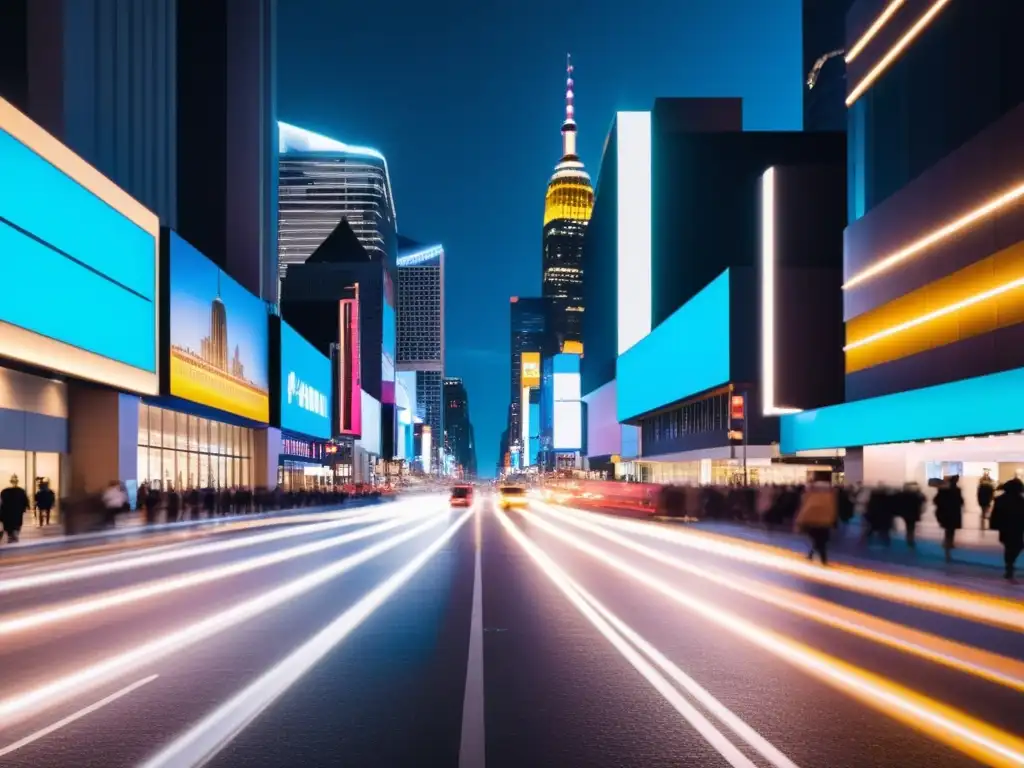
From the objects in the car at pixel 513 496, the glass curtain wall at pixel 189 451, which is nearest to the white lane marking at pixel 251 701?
the glass curtain wall at pixel 189 451

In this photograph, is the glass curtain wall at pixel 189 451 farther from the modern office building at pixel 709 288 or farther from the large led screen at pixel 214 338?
the modern office building at pixel 709 288

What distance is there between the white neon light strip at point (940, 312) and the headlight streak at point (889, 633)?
1924 centimetres

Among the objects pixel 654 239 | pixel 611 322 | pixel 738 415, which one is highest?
pixel 654 239

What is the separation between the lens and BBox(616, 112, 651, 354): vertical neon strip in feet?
422

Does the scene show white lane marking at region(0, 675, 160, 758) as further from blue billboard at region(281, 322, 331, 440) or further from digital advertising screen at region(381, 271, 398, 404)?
digital advertising screen at region(381, 271, 398, 404)

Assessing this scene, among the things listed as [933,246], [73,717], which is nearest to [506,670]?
[73,717]

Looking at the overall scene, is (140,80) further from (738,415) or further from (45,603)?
(45,603)

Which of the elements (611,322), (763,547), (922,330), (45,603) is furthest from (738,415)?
(611,322)

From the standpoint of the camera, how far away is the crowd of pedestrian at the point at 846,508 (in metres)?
16.7

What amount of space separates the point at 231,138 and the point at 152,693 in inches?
2724

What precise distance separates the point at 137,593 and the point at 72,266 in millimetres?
22827

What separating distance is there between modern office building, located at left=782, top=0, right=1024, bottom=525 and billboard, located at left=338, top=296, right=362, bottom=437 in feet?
223

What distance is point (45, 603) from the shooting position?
47.9 feet

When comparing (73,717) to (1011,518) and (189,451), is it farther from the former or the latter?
(189,451)
